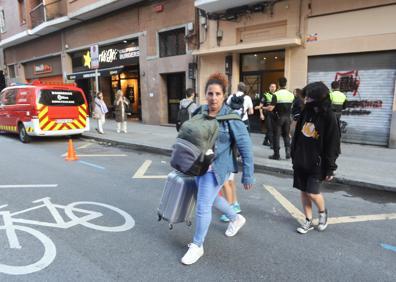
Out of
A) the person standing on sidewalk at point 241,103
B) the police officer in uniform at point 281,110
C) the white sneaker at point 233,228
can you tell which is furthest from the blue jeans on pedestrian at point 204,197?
the police officer in uniform at point 281,110

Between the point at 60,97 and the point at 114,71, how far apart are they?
18.2ft

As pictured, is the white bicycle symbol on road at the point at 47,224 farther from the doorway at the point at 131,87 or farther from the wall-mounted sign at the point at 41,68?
the wall-mounted sign at the point at 41,68

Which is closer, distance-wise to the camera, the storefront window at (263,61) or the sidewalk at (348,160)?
the sidewalk at (348,160)

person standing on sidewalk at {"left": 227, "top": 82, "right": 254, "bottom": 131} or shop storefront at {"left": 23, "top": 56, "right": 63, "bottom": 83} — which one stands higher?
shop storefront at {"left": 23, "top": 56, "right": 63, "bottom": 83}

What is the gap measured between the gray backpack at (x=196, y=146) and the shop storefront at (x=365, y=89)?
762cm

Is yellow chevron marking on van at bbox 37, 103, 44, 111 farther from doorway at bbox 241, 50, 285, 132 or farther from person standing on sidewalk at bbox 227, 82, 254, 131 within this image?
doorway at bbox 241, 50, 285, 132

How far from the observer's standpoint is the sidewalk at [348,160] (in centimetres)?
569

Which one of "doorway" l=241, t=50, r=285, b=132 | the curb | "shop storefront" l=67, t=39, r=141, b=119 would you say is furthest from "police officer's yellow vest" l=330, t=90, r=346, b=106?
"shop storefront" l=67, t=39, r=141, b=119

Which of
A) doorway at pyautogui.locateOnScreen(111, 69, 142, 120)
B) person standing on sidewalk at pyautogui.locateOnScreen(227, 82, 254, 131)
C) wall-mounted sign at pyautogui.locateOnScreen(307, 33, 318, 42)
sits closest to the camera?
person standing on sidewalk at pyautogui.locateOnScreen(227, 82, 254, 131)

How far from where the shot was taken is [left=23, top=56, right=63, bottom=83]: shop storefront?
70.1 ft

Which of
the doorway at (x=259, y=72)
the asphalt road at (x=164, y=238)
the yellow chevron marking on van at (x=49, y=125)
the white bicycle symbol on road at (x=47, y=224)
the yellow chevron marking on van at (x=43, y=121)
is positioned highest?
the doorway at (x=259, y=72)

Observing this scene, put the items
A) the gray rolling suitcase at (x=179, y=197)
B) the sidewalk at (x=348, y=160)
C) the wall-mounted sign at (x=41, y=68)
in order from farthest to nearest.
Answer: the wall-mounted sign at (x=41, y=68) < the sidewalk at (x=348, y=160) < the gray rolling suitcase at (x=179, y=197)

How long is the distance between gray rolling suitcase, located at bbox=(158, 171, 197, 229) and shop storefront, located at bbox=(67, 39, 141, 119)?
40.3 ft

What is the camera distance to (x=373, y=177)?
5.79 meters
